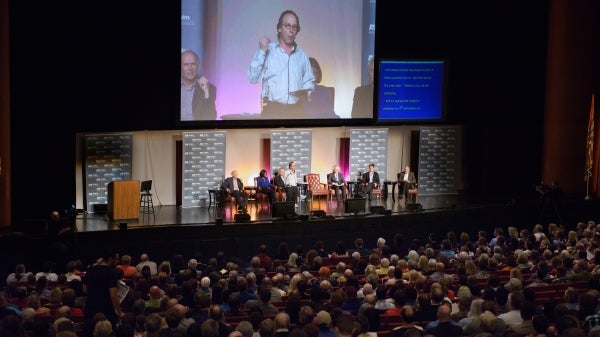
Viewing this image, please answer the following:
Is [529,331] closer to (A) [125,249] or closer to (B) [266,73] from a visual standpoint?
(A) [125,249]

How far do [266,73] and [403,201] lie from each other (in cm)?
478

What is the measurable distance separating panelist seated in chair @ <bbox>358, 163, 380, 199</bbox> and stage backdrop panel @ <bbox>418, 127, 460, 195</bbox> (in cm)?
197

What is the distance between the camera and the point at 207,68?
904 inches

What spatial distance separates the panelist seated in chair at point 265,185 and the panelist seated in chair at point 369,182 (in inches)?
94.6

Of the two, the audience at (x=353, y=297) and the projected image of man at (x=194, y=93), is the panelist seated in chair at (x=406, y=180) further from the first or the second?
the audience at (x=353, y=297)

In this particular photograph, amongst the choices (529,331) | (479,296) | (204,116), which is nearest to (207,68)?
(204,116)

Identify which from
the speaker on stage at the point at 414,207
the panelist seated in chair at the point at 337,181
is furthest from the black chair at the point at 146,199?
the speaker on stage at the point at 414,207

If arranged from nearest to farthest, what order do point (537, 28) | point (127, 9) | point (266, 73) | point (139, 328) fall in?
point (139, 328), point (127, 9), point (266, 73), point (537, 28)

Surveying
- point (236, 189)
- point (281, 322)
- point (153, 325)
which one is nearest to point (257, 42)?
point (236, 189)

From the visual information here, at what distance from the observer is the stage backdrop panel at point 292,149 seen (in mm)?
24172

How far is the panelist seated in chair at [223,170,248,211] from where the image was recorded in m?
22.1

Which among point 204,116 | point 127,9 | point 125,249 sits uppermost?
point 127,9

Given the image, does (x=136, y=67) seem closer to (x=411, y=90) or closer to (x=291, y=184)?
(x=291, y=184)

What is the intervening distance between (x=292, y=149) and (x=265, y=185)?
1.76m
